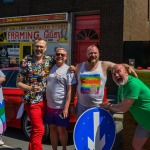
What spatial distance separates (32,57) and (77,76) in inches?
27.7

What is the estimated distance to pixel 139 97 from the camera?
3.41 meters

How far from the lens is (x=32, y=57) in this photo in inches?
164

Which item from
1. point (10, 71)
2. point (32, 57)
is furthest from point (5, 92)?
point (32, 57)

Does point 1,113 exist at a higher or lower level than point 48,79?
lower

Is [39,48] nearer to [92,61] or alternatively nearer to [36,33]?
[92,61]

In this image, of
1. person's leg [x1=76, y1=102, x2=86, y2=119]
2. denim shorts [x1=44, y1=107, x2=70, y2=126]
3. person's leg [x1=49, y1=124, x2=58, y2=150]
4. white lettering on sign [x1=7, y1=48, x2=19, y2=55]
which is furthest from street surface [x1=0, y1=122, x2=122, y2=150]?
white lettering on sign [x1=7, y1=48, x2=19, y2=55]

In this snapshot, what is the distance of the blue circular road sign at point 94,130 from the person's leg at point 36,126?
86 centimetres

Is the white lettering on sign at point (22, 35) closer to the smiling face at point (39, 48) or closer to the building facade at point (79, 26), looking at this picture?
the building facade at point (79, 26)

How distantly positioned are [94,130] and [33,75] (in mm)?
1204

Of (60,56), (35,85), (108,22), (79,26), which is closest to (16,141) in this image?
(35,85)

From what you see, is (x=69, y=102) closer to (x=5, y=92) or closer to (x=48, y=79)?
(x=48, y=79)

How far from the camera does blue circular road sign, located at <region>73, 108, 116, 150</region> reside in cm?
338

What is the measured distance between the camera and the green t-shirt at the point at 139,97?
3332mm

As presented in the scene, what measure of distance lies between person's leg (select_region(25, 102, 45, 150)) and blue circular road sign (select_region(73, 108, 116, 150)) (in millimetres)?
861
